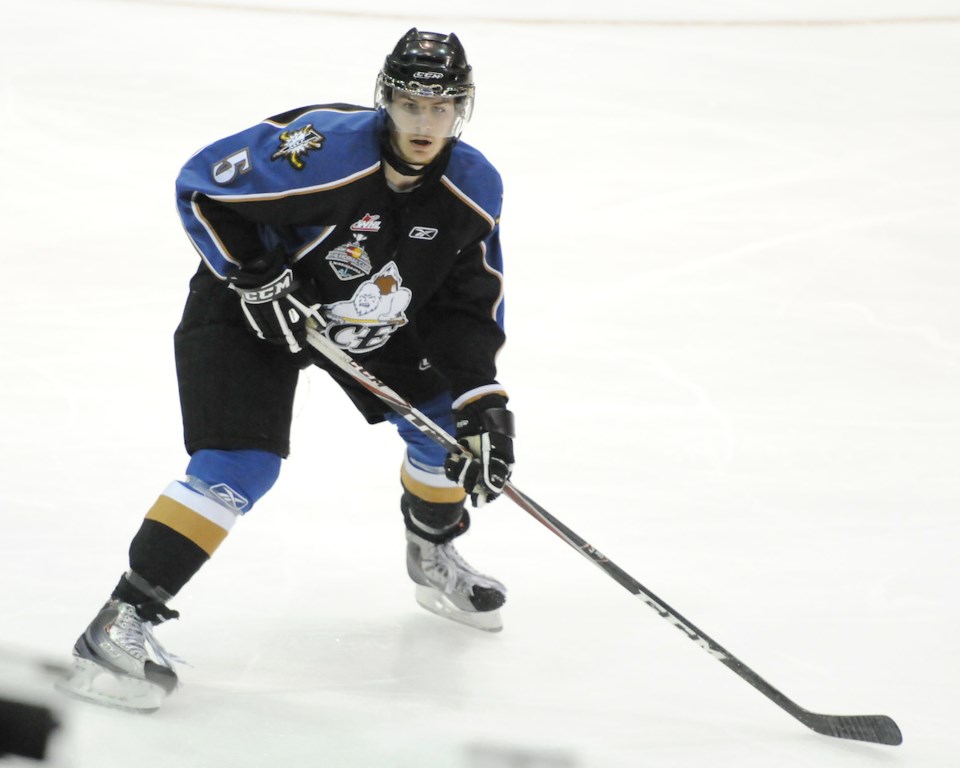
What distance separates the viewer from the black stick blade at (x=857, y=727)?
2.13 m

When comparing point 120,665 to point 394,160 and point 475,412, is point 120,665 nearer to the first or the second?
point 475,412

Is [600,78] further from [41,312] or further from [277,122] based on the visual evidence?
[277,122]

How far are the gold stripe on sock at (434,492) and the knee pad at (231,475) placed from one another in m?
0.48

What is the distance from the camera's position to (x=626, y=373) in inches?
142

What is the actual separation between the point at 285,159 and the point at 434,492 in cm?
77

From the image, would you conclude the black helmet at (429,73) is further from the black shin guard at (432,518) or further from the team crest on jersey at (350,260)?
the black shin guard at (432,518)

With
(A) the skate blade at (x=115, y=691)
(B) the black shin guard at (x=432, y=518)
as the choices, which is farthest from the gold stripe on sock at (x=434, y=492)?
(A) the skate blade at (x=115, y=691)

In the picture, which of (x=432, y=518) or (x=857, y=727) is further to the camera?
(x=432, y=518)

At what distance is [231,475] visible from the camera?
7.04 feet

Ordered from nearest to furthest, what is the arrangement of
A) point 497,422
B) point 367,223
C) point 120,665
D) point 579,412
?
point 120,665 < point 367,223 < point 497,422 < point 579,412

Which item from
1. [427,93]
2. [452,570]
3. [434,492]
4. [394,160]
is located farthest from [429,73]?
[452,570]

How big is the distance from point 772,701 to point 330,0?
17.6 ft

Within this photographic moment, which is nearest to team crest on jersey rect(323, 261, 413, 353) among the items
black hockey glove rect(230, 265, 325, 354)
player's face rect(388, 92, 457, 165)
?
black hockey glove rect(230, 265, 325, 354)

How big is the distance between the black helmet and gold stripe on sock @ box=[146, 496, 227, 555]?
74cm
